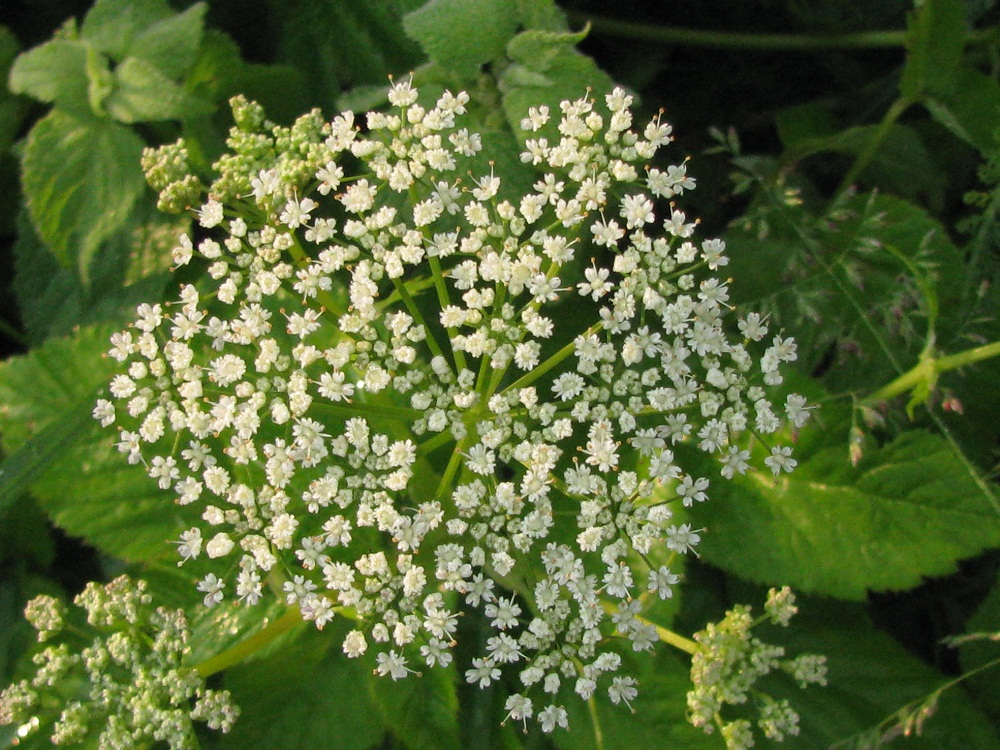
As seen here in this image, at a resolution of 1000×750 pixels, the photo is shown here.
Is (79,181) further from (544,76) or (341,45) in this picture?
(544,76)

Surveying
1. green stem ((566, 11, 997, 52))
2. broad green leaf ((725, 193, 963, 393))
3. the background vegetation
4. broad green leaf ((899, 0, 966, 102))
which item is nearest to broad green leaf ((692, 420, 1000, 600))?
the background vegetation

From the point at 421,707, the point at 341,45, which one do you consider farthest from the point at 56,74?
the point at 421,707

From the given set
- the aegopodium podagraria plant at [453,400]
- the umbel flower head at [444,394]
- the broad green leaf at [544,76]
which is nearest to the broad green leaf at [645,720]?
the aegopodium podagraria plant at [453,400]

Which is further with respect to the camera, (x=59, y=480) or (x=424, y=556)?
(x=59, y=480)

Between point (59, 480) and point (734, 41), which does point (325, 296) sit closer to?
point (59, 480)

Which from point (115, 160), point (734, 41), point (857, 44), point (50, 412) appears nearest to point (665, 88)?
point (734, 41)

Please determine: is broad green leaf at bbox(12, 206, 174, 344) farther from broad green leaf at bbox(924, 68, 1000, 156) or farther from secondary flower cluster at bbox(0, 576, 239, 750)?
broad green leaf at bbox(924, 68, 1000, 156)
